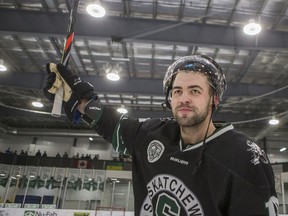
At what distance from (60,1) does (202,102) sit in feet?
22.9

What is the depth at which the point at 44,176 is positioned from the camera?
16578mm

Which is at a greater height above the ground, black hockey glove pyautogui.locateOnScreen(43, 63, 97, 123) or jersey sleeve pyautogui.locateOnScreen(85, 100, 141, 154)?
black hockey glove pyautogui.locateOnScreen(43, 63, 97, 123)

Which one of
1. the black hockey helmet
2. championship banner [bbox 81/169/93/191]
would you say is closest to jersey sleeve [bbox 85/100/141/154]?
the black hockey helmet

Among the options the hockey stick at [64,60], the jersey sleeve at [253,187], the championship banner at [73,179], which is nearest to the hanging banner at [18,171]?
the championship banner at [73,179]

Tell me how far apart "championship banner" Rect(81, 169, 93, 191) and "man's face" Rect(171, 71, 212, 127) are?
50.7 ft

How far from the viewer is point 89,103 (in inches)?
70.9

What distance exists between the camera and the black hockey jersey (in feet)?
3.40

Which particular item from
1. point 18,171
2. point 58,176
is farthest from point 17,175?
point 58,176

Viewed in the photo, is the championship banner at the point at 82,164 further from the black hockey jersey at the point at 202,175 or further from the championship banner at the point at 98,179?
the black hockey jersey at the point at 202,175

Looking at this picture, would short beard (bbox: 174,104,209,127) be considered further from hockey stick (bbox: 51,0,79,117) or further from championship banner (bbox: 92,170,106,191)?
championship banner (bbox: 92,170,106,191)

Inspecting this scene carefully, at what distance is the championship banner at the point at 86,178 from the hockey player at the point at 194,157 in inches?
590

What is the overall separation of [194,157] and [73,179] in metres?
16.0

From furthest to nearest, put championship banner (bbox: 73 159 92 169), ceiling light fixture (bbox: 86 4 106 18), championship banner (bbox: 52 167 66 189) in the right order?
1. championship banner (bbox: 73 159 92 169)
2. championship banner (bbox: 52 167 66 189)
3. ceiling light fixture (bbox: 86 4 106 18)

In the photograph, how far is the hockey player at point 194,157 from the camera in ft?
3.47
